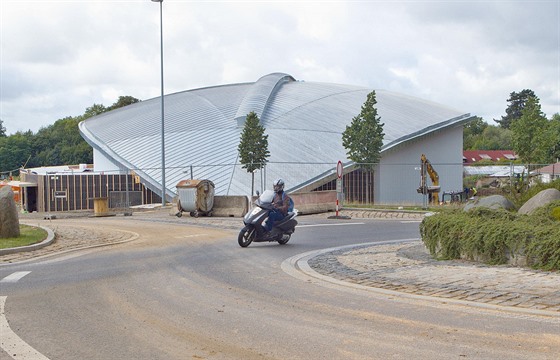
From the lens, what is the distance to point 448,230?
441 inches

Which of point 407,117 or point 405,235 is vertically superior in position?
point 407,117

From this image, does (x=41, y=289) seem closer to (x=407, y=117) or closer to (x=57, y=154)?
(x=407, y=117)

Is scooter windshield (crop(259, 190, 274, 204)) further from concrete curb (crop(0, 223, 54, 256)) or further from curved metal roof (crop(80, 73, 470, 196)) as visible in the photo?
curved metal roof (crop(80, 73, 470, 196))

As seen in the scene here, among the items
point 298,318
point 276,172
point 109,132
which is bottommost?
point 298,318

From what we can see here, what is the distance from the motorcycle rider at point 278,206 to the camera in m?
14.4

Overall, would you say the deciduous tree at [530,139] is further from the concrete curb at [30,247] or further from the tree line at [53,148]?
the tree line at [53,148]

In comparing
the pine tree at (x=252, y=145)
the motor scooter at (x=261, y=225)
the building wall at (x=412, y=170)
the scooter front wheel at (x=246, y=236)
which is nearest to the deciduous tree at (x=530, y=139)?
the building wall at (x=412, y=170)

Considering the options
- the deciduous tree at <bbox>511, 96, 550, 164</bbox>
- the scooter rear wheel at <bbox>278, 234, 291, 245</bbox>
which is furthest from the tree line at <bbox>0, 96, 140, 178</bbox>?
the scooter rear wheel at <bbox>278, 234, 291, 245</bbox>

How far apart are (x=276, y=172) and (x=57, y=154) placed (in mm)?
79550

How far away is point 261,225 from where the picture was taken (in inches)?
560

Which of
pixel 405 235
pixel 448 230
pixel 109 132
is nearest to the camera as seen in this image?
pixel 448 230

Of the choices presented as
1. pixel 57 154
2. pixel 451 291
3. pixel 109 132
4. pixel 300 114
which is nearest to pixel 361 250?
pixel 451 291

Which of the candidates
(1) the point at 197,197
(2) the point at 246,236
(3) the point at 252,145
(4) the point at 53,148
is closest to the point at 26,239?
(2) the point at 246,236

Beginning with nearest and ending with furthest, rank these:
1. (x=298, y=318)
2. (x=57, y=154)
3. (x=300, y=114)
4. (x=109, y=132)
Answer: (x=298, y=318), (x=300, y=114), (x=109, y=132), (x=57, y=154)
